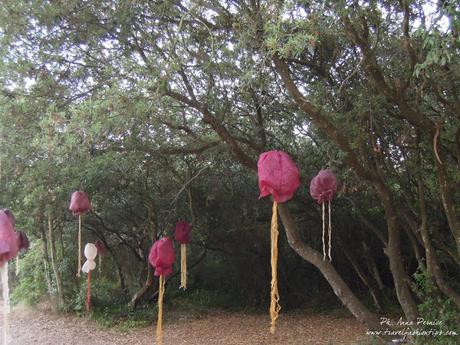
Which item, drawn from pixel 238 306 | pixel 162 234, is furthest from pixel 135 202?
pixel 238 306

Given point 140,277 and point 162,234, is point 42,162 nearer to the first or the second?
point 162,234

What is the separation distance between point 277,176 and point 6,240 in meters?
1.70

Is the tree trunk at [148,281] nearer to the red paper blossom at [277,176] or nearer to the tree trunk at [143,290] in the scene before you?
the tree trunk at [143,290]

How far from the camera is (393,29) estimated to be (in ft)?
15.7

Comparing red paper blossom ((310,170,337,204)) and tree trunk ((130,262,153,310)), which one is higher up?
red paper blossom ((310,170,337,204))

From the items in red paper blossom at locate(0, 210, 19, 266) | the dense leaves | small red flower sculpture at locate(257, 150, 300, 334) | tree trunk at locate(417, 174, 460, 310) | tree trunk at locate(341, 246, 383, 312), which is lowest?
tree trunk at locate(341, 246, 383, 312)

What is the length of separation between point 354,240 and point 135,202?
3.91 m

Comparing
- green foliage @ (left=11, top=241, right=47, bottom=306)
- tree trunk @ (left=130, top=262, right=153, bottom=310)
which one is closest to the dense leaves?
tree trunk @ (left=130, top=262, right=153, bottom=310)

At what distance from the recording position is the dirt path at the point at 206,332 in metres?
6.65

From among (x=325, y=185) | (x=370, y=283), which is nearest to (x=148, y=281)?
(x=370, y=283)

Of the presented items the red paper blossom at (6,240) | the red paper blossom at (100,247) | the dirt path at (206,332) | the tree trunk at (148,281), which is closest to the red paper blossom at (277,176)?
the red paper blossom at (6,240)

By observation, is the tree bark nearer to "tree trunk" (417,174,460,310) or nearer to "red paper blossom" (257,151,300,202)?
"tree trunk" (417,174,460,310)

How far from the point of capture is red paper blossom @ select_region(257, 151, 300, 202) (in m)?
3.13

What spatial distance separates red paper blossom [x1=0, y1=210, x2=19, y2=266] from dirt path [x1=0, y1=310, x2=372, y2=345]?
4.32 meters
